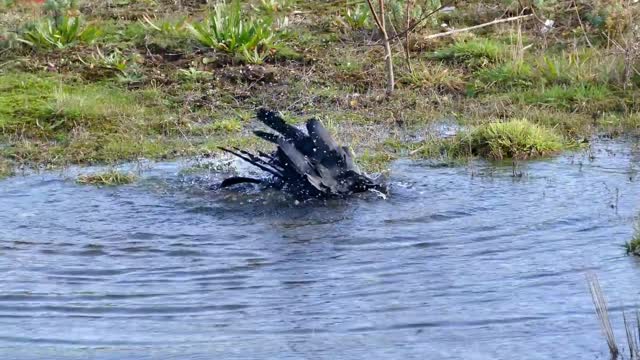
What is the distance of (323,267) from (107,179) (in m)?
2.77

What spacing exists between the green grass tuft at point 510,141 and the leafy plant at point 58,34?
190 inches

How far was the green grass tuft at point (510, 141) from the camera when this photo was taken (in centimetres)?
959

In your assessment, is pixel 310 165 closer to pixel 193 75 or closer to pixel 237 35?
pixel 193 75

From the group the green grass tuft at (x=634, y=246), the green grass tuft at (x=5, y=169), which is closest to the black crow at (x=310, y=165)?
the green grass tuft at (x=5, y=169)

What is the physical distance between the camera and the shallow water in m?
5.73

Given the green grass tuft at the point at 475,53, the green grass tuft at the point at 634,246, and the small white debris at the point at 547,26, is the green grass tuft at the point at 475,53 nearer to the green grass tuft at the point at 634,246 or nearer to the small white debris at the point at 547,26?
the small white debris at the point at 547,26

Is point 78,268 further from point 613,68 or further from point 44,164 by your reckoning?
point 613,68

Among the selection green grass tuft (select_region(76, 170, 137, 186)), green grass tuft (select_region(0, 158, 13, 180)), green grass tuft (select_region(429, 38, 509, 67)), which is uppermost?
green grass tuft (select_region(429, 38, 509, 67))

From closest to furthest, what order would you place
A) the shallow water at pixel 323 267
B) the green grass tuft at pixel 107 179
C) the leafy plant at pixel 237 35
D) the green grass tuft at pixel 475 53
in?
the shallow water at pixel 323 267 < the green grass tuft at pixel 107 179 < the green grass tuft at pixel 475 53 < the leafy plant at pixel 237 35

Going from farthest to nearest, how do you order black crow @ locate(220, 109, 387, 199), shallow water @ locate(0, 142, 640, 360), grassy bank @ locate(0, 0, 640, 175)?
1. grassy bank @ locate(0, 0, 640, 175)
2. black crow @ locate(220, 109, 387, 199)
3. shallow water @ locate(0, 142, 640, 360)

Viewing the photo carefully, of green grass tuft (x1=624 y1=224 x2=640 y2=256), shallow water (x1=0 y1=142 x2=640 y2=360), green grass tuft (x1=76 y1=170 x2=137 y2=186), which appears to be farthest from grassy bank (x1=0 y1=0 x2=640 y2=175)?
green grass tuft (x1=624 y1=224 x2=640 y2=256)

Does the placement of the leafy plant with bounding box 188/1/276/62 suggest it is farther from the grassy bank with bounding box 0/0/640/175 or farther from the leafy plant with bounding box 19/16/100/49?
the leafy plant with bounding box 19/16/100/49

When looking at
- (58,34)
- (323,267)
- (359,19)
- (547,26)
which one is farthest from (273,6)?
(323,267)

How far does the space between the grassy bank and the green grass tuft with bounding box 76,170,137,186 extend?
605 millimetres
